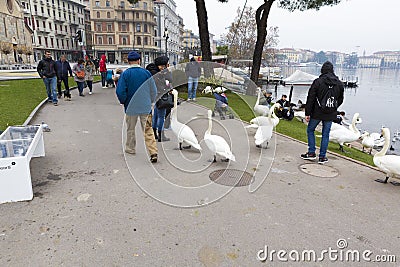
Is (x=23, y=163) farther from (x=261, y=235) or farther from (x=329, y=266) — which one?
(x=329, y=266)

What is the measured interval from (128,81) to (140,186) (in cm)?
196

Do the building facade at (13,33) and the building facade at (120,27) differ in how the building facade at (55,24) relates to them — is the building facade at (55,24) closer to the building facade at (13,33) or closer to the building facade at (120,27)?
the building facade at (120,27)

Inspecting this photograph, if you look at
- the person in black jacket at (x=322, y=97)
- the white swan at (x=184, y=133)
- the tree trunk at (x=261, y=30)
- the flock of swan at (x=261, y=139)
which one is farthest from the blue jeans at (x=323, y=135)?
the tree trunk at (x=261, y=30)

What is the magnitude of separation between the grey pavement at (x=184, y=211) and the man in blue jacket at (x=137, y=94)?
65cm

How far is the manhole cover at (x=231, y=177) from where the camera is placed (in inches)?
183


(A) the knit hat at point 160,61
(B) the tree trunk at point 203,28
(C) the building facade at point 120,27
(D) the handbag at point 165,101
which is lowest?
(D) the handbag at point 165,101

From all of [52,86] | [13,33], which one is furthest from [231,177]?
[13,33]

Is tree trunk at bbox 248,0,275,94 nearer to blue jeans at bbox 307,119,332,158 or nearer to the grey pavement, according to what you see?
blue jeans at bbox 307,119,332,158

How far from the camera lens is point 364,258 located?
2943mm

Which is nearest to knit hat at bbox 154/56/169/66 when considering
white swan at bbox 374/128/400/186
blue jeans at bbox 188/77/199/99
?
blue jeans at bbox 188/77/199/99

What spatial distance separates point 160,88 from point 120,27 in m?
72.1

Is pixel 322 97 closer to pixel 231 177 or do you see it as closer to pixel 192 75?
pixel 231 177

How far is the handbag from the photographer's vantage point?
6279 mm

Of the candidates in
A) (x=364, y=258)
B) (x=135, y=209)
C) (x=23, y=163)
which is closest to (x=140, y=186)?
(x=135, y=209)
